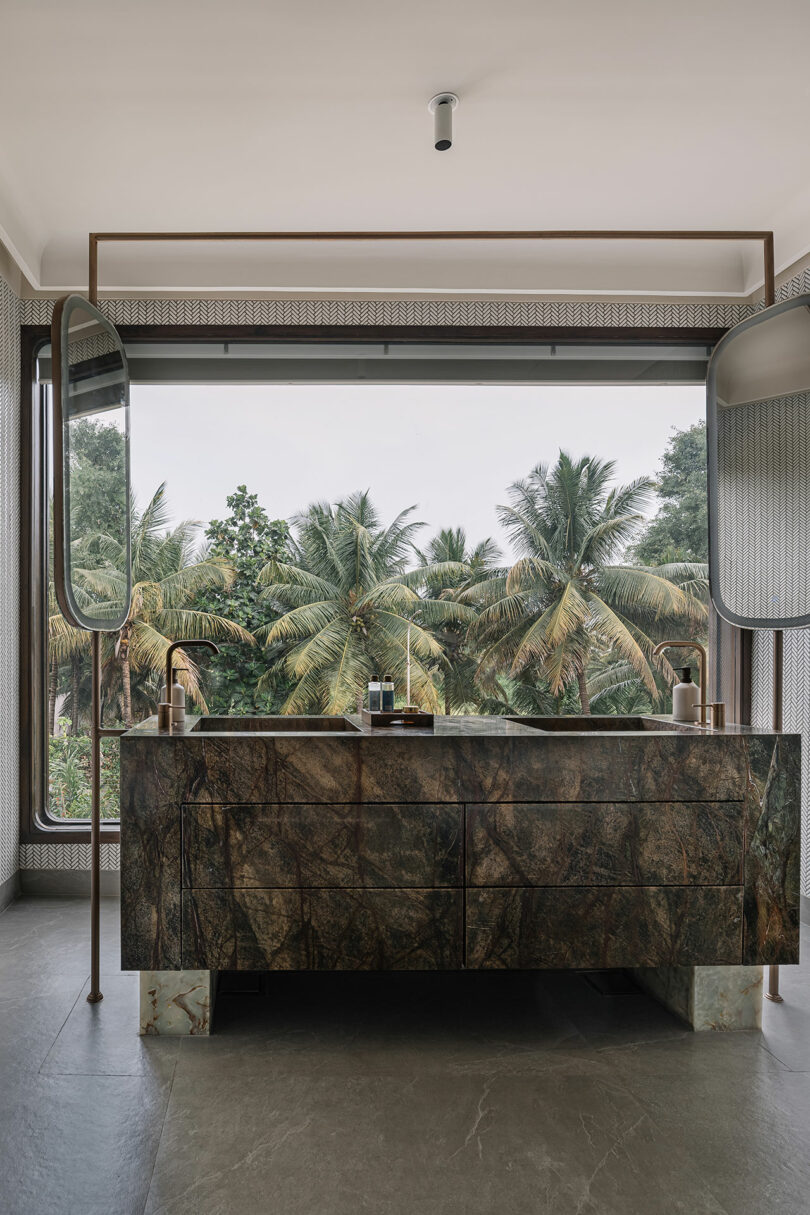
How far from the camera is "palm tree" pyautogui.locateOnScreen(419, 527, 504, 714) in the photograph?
15.2ft

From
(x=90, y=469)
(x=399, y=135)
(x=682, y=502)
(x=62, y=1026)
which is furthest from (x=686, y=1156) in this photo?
(x=682, y=502)

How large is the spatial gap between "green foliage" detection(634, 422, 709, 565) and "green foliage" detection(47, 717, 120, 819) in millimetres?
3093

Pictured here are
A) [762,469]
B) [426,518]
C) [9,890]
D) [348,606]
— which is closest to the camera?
[762,469]

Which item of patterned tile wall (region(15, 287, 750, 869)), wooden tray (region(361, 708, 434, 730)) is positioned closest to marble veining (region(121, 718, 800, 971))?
wooden tray (region(361, 708, 434, 730))

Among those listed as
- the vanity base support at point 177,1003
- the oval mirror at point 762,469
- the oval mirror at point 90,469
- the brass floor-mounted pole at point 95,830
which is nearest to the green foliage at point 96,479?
the oval mirror at point 90,469

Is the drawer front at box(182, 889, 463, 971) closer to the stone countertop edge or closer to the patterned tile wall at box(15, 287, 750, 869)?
the stone countertop edge

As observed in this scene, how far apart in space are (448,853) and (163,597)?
2.89 metres

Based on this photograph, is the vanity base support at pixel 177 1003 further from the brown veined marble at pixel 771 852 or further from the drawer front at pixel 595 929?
→ the brown veined marble at pixel 771 852

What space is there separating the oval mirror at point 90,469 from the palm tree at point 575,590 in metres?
2.06

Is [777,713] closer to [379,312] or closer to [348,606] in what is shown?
[379,312]

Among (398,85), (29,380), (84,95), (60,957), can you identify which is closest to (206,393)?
(29,380)

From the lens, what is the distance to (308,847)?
2.40 meters

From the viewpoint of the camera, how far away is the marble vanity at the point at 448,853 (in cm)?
239

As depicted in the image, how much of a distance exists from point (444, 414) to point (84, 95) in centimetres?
233
